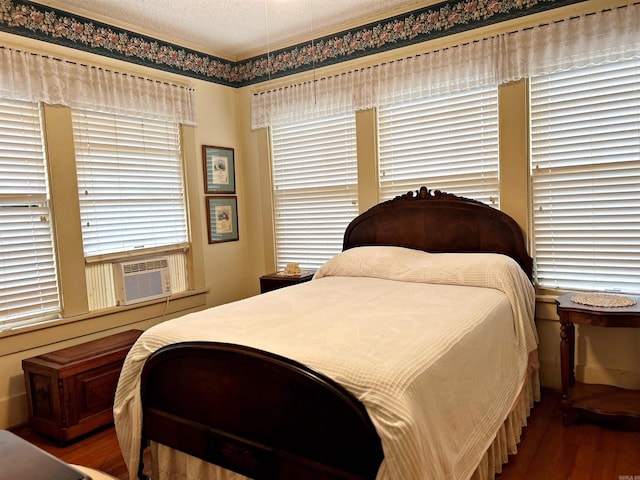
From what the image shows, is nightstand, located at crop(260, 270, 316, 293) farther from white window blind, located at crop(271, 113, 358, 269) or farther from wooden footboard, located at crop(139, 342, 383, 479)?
wooden footboard, located at crop(139, 342, 383, 479)

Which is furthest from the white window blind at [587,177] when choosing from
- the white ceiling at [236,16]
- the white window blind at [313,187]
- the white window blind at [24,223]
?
the white window blind at [24,223]

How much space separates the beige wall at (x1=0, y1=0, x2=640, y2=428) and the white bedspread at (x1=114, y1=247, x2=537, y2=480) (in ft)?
1.81

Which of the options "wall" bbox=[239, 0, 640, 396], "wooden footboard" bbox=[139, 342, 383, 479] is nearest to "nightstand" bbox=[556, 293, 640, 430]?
"wall" bbox=[239, 0, 640, 396]

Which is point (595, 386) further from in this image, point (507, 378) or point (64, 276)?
point (64, 276)

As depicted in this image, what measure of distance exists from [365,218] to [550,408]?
184 centimetres

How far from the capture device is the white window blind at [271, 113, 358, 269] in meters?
3.87

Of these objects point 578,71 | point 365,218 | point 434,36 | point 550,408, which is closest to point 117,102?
point 365,218

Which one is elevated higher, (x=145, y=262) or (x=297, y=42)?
(x=297, y=42)

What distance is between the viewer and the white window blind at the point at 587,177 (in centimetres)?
269

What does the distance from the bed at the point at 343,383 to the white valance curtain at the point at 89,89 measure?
1971 millimetres

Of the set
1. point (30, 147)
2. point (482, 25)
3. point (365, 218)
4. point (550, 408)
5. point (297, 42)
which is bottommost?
point (550, 408)

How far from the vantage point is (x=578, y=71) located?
9.18ft

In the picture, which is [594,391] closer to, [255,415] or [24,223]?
[255,415]

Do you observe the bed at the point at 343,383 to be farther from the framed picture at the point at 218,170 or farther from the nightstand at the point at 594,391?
the framed picture at the point at 218,170
